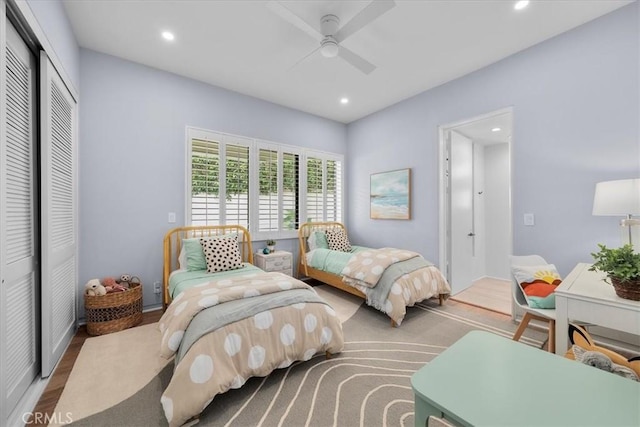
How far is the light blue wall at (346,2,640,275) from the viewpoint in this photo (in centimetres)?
228

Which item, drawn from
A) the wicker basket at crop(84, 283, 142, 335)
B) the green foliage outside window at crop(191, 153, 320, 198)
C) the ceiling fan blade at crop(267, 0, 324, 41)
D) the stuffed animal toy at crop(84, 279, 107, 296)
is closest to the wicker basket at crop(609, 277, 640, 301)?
the ceiling fan blade at crop(267, 0, 324, 41)

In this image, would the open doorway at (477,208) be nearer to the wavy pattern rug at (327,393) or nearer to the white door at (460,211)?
the white door at (460,211)

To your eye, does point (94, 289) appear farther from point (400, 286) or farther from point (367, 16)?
point (367, 16)

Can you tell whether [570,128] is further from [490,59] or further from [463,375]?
[463,375]

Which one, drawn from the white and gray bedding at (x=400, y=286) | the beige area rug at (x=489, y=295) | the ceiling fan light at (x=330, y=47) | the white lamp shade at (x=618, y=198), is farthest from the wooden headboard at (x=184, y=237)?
the white lamp shade at (x=618, y=198)

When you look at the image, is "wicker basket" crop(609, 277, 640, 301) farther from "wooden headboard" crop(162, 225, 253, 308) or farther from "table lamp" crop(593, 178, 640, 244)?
"wooden headboard" crop(162, 225, 253, 308)

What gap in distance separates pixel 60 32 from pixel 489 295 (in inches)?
220

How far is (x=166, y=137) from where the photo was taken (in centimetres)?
326

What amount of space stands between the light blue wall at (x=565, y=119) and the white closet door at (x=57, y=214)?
4.09 meters

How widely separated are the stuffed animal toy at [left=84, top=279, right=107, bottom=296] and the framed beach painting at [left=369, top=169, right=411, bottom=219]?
3.79m

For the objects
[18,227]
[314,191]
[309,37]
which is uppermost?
[309,37]

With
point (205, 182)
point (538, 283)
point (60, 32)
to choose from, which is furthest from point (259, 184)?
point (538, 283)

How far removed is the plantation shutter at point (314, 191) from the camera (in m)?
4.56

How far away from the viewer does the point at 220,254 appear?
302 centimetres
